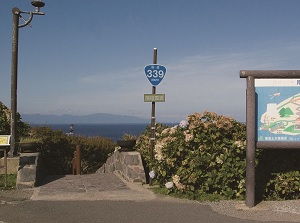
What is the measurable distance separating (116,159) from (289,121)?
6198 mm

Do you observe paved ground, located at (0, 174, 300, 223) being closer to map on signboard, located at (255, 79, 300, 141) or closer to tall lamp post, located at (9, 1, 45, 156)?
map on signboard, located at (255, 79, 300, 141)

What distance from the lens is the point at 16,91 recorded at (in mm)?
11508

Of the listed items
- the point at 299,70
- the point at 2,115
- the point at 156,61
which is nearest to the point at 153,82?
the point at 156,61

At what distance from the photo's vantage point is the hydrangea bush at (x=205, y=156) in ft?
26.5

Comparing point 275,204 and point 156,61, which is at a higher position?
point 156,61

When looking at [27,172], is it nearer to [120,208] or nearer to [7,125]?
[120,208]

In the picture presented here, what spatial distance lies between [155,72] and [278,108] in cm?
311

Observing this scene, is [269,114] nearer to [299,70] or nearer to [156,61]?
[299,70]

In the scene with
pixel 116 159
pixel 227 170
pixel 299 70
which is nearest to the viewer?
pixel 299 70

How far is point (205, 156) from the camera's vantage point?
8.21 metres

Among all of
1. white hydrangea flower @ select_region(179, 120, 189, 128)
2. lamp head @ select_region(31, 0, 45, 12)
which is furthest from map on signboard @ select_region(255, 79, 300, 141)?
lamp head @ select_region(31, 0, 45, 12)

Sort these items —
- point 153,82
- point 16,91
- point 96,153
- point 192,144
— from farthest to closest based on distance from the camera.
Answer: point 96,153, point 16,91, point 153,82, point 192,144

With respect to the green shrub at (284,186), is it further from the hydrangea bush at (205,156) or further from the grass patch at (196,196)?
the grass patch at (196,196)

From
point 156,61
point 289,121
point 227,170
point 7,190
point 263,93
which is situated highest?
point 156,61
